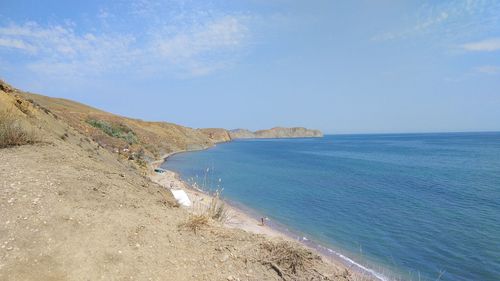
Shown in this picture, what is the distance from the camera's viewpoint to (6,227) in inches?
215

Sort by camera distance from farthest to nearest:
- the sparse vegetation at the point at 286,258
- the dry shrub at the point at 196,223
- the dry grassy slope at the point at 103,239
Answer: the dry shrub at the point at 196,223, the sparse vegetation at the point at 286,258, the dry grassy slope at the point at 103,239

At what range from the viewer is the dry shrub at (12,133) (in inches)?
357

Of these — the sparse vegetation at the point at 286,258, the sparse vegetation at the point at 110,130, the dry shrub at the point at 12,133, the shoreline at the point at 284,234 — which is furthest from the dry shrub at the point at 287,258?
the sparse vegetation at the point at 110,130

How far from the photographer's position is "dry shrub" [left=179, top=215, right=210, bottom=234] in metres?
6.70

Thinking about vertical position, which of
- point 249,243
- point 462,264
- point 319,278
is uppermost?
point 249,243

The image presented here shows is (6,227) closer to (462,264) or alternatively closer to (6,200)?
(6,200)

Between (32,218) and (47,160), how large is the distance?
120 inches

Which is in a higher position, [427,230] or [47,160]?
[47,160]

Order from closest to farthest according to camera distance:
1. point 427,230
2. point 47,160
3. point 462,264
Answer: point 47,160 → point 462,264 → point 427,230

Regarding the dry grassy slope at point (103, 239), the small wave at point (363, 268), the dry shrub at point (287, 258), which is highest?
the dry grassy slope at point (103, 239)

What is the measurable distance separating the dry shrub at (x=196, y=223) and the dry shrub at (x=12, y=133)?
584cm

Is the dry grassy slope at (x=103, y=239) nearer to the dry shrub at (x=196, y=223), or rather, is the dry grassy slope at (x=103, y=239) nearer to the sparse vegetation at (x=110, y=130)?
the dry shrub at (x=196, y=223)

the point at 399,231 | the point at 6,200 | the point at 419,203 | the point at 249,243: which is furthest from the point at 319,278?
the point at 419,203

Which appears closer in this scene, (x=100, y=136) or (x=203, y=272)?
(x=203, y=272)
